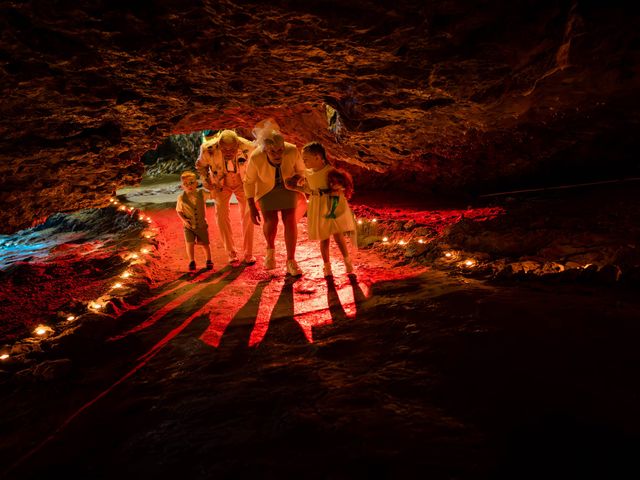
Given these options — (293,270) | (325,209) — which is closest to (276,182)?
(325,209)

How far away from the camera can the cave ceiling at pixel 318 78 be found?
→ 309 centimetres

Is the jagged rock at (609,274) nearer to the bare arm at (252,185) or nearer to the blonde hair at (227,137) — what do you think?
the bare arm at (252,185)

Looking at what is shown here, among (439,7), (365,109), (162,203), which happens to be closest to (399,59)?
(439,7)

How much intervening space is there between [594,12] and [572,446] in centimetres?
401

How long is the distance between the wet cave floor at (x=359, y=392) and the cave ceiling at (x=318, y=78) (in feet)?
8.53

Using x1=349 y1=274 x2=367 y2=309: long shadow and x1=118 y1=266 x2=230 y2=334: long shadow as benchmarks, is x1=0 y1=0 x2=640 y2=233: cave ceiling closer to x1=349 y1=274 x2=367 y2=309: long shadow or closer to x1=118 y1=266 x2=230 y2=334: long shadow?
x1=118 y1=266 x2=230 y2=334: long shadow

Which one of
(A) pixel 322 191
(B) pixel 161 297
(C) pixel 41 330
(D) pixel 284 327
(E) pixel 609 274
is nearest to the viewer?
(E) pixel 609 274

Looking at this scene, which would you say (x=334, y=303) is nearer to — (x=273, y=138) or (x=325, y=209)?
(x=325, y=209)

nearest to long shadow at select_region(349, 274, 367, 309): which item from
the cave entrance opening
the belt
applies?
the belt

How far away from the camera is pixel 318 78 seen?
15.1ft

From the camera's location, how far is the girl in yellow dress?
4195mm

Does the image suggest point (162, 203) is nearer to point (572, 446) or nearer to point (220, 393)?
point (220, 393)

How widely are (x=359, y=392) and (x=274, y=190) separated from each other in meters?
3.26

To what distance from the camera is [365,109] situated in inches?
214
